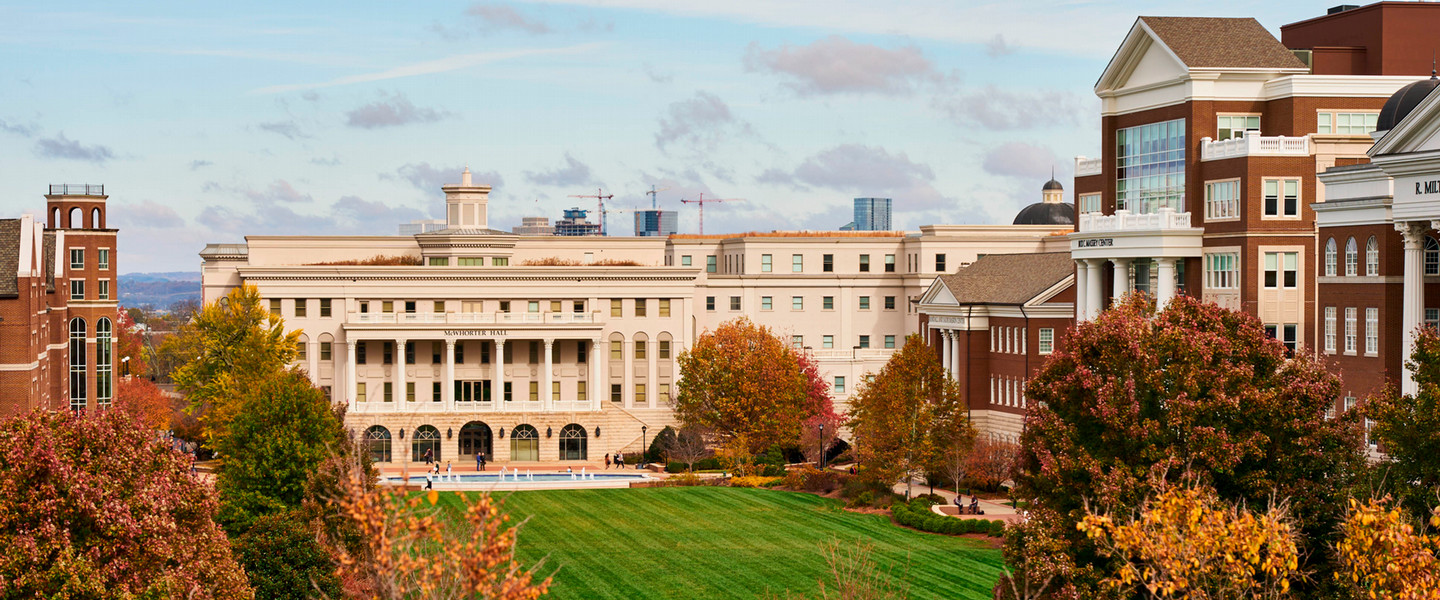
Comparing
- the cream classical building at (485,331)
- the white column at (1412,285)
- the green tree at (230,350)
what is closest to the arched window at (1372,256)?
the white column at (1412,285)

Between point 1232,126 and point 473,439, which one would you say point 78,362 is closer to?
point 473,439

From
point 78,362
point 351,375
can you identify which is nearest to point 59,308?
point 78,362

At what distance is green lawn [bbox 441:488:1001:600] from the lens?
55.5 m

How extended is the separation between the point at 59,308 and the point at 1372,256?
207 ft

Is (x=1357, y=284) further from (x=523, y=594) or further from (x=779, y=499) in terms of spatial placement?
(x=523, y=594)

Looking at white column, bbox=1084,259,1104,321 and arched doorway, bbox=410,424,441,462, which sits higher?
white column, bbox=1084,259,1104,321

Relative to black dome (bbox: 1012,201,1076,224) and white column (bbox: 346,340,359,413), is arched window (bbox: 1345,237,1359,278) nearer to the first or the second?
white column (bbox: 346,340,359,413)

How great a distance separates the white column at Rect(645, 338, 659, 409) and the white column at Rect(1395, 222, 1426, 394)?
58.9m

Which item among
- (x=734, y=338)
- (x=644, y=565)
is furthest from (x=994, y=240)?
(x=644, y=565)

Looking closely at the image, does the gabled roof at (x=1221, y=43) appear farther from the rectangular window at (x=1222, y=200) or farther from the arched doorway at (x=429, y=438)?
the arched doorway at (x=429, y=438)

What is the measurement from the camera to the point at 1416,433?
3447 centimetres

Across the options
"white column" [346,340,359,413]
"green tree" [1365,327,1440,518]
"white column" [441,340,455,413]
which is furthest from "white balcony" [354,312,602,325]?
"green tree" [1365,327,1440,518]

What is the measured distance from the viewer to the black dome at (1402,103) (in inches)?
2184

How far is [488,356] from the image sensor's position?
4011 inches
